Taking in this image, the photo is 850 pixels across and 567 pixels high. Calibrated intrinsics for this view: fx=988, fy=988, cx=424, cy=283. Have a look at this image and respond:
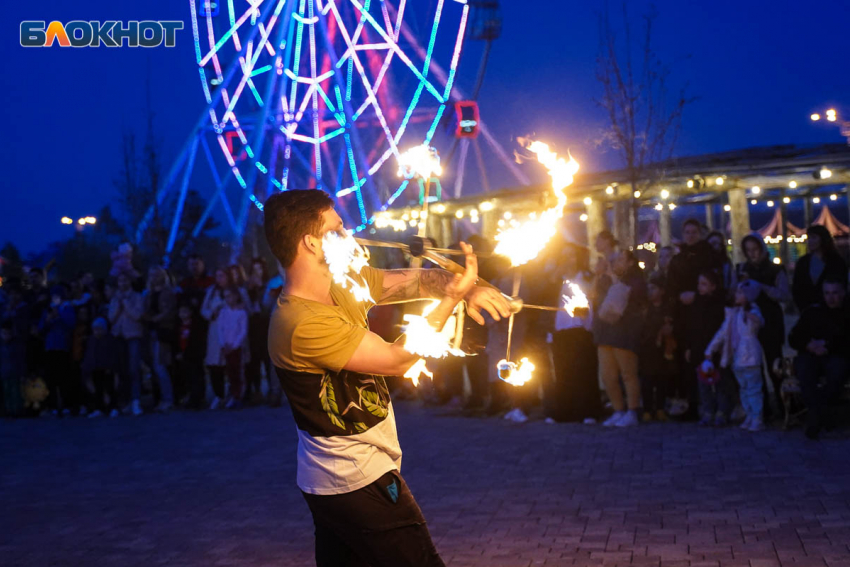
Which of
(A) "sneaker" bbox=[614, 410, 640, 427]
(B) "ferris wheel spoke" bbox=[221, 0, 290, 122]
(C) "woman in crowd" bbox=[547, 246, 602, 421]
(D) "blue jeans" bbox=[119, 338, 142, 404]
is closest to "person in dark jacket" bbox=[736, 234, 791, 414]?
(A) "sneaker" bbox=[614, 410, 640, 427]

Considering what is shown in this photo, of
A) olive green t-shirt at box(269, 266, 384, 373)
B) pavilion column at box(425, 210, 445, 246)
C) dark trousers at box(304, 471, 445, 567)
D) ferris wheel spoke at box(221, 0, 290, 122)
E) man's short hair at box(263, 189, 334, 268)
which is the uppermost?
ferris wheel spoke at box(221, 0, 290, 122)

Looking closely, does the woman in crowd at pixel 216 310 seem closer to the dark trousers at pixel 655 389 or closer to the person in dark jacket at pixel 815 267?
the dark trousers at pixel 655 389

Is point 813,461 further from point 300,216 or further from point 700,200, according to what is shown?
point 700,200

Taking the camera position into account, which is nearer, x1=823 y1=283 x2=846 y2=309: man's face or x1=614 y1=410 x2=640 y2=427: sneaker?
x1=823 y1=283 x2=846 y2=309: man's face

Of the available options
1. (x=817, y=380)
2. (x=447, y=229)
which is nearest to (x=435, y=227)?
(x=447, y=229)

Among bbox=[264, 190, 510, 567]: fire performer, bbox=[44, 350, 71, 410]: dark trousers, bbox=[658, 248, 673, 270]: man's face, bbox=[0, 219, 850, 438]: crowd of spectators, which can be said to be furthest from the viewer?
bbox=[44, 350, 71, 410]: dark trousers

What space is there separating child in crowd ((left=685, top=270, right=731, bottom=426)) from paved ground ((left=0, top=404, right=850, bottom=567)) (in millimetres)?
397

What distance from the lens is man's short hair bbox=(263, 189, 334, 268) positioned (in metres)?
3.34

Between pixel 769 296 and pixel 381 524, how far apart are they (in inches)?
316

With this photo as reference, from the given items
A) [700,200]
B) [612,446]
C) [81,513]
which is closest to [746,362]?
[612,446]

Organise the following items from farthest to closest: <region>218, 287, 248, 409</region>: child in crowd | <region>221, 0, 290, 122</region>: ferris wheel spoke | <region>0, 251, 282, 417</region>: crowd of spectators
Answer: <region>221, 0, 290, 122</region>: ferris wheel spoke → <region>0, 251, 282, 417</region>: crowd of spectators → <region>218, 287, 248, 409</region>: child in crowd

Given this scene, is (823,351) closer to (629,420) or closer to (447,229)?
(629,420)

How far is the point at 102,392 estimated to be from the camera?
46.4 ft

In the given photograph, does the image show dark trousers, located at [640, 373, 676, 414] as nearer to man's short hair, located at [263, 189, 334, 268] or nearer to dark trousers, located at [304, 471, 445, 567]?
dark trousers, located at [304, 471, 445, 567]
